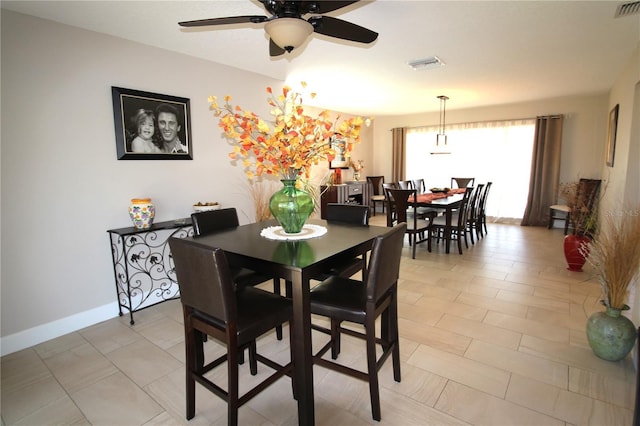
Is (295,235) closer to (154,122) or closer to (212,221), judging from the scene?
(212,221)

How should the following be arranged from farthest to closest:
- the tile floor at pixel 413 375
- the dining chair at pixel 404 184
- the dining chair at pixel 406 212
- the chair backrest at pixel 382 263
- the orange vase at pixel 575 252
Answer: the dining chair at pixel 404 184, the dining chair at pixel 406 212, the orange vase at pixel 575 252, the tile floor at pixel 413 375, the chair backrest at pixel 382 263

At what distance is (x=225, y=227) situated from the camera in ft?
8.08

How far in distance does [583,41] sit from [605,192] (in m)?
2.73

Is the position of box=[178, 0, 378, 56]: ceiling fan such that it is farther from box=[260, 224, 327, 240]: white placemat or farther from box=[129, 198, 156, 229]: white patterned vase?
box=[129, 198, 156, 229]: white patterned vase

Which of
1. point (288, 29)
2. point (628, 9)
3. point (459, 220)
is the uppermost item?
Result: point (628, 9)

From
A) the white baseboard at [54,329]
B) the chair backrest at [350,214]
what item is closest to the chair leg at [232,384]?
the chair backrest at [350,214]

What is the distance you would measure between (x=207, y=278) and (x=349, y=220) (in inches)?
54.6

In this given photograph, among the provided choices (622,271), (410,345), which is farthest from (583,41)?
(410,345)

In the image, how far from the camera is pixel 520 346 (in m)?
2.25

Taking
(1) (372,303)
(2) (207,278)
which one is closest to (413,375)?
(1) (372,303)

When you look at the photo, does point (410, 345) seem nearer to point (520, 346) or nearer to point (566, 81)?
point (520, 346)

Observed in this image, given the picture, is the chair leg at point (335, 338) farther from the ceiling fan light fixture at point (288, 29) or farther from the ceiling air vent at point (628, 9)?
the ceiling air vent at point (628, 9)

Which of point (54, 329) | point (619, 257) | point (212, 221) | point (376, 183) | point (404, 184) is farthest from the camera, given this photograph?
point (376, 183)

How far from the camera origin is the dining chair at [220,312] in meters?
1.39
